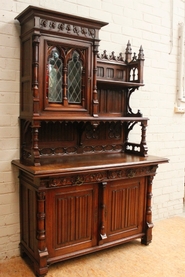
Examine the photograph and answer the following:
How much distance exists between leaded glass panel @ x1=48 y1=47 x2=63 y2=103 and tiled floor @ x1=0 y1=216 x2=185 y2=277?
1.48 metres

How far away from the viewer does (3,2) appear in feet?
8.57

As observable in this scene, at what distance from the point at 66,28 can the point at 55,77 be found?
1.38 ft

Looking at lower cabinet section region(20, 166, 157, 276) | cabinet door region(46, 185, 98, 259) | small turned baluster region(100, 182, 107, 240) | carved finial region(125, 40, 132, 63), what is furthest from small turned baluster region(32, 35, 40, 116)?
carved finial region(125, 40, 132, 63)

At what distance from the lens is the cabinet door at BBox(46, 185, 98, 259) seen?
252 centimetres

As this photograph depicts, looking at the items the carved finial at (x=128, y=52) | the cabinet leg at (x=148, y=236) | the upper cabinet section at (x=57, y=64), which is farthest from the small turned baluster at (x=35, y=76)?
the cabinet leg at (x=148, y=236)

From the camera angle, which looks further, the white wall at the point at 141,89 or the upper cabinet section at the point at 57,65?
the white wall at the point at 141,89

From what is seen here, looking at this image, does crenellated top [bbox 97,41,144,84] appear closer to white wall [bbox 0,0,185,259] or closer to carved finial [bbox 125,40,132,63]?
carved finial [bbox 125,40,132,63]

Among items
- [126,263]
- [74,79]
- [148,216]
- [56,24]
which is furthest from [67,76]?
[126,263]

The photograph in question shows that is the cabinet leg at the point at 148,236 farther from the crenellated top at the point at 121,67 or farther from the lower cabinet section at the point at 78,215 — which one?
the crenellated top at the point at 121,67

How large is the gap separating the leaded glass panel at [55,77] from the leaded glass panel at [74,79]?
94mm

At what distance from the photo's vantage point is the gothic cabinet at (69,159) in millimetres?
2451

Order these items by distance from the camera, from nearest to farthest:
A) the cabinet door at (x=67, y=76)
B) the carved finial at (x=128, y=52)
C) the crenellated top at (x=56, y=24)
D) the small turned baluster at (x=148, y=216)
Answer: the crenellated top at (x=56, y=24) < the cabinet door at (x=67, y=76) < the small turned baluster at (x=148, y=216) < the carved finial at (x=128, y=52)

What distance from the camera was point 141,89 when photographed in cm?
359

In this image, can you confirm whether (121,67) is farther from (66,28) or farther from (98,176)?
(98,176)
